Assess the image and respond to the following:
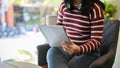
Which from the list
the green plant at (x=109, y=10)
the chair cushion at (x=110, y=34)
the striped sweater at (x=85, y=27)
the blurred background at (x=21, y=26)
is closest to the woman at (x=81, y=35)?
the striped sweater at (x=85, y=27)

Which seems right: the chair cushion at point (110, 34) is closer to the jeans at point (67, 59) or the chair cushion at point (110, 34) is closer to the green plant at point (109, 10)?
the jeans at point (67, 59)

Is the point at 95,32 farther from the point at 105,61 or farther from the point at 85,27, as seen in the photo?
the point at 105,61

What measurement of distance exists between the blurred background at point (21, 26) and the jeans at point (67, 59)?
0.95m

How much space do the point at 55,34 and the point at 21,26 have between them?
4.02 ft

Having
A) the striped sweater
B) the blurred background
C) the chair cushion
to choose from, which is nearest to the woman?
the striped sweater

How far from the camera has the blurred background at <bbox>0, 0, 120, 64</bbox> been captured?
2373 millimetres

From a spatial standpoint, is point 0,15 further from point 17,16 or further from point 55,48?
point 55,48

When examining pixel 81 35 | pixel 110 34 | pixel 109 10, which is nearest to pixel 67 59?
pixel 81 35

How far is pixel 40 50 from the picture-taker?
1.65 m

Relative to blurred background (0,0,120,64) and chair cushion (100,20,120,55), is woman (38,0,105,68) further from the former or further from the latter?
blurred background (0,0,120,64)

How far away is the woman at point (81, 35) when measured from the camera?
4.40 feet

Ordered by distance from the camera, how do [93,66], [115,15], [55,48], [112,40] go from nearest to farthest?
[93,66]
[55,48]
[112,40]
[115,15]

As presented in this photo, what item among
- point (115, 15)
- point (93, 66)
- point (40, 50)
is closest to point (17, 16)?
point (40, 50)

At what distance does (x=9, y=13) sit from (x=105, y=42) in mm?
1233
